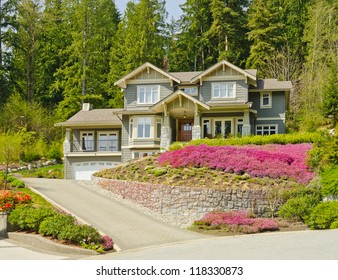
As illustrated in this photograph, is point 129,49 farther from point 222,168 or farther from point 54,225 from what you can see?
point 54,225

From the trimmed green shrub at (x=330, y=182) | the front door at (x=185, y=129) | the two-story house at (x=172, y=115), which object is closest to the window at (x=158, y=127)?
the two-story house at (x=172, y=115)

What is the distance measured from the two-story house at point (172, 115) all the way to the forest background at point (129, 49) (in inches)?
218

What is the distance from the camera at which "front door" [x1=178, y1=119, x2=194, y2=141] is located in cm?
4019

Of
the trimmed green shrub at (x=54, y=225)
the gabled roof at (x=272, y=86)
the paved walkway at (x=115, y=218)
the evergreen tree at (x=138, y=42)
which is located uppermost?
the evergreen tree at (x=138, y=42)

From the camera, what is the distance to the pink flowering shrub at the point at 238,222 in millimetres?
21406

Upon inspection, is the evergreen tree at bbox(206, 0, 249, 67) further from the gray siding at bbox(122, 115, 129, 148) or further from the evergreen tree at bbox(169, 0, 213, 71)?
the gray siding at bbox(122, 115, 129, 148)

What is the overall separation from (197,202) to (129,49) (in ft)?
99.3

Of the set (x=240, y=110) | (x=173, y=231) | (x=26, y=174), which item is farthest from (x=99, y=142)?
(x=173, y=231)

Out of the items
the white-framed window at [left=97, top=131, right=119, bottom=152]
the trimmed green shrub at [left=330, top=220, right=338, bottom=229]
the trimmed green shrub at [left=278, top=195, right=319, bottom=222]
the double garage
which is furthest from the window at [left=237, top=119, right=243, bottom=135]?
the trimmed green shrub at [left=330, top=220, right=338, bottom=229]

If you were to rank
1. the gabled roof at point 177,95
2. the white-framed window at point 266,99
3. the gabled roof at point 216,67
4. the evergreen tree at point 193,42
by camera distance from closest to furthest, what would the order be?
1. the gabled roof at point 177,95
2. the gabled roof at point 216,67
3. the white-framed window at point 266,99
4. the evergreen tree at point 193,42

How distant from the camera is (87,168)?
4147 centimetres

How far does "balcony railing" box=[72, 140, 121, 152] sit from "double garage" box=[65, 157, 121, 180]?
41.5 inches

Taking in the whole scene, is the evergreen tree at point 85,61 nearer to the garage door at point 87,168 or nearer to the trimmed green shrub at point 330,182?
the garage door at point 87,168

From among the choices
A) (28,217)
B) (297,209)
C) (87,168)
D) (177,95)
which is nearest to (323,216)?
(297,209)
